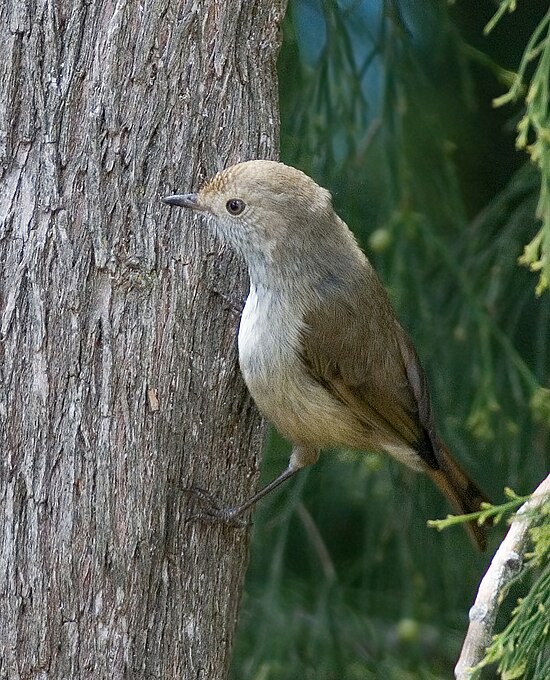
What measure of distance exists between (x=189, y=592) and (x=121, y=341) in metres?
0.69

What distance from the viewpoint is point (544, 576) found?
233 cm

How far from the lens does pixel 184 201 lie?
2754mm

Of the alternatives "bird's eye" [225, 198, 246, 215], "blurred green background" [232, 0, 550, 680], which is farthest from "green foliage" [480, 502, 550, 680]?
"blurred green background" [232, 0, 550, 680]

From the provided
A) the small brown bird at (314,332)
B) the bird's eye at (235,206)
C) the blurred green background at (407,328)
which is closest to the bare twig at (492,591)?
the small brown bird at (314,332)

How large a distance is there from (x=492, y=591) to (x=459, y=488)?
93 cm

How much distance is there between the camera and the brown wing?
3.05 m

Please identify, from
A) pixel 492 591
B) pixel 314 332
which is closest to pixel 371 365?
pixel 314 332

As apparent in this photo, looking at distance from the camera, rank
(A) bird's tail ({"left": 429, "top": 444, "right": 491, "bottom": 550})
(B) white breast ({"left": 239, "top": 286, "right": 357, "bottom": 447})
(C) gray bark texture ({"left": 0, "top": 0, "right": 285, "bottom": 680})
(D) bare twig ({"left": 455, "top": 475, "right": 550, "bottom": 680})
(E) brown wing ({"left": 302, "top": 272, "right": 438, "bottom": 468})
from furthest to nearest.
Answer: (A) bird's tail ({"left": 429, "top": 444, "right": 491, "bottom": 550}) → (E) brown wing ({"left": 302, "top": 272, "right": 438, "bottom": 468}) → (B) white breast ({"left": 239, "top": 286, "right": 357, "bottom": 447}) → (C) gray bark texture ({"left": 0, "top": 0, "right": 285, "bottom": 680}) → (D) bare twig ({"left": 455, "top": 475, "right": 550, "bottom": 680})

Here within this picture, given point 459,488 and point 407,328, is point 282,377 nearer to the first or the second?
point 459,488

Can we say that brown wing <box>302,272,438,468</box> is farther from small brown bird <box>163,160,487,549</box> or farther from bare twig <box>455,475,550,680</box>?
bare twig <box>455,475,550,680</box>

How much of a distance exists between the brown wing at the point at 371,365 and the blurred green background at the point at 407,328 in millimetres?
537

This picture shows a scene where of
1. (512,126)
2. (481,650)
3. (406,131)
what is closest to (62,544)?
(481,650)

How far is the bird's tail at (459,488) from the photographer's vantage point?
3.27m

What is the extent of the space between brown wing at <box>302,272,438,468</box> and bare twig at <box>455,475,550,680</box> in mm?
800
